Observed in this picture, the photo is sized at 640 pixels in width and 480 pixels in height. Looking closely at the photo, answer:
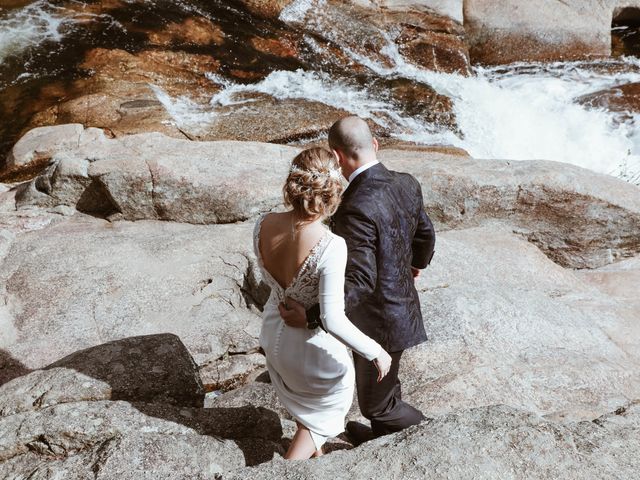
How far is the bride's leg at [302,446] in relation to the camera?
3.13 meters

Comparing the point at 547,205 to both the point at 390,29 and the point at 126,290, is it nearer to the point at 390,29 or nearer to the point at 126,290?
the point at 126,290

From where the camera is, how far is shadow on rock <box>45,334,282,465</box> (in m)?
3.40

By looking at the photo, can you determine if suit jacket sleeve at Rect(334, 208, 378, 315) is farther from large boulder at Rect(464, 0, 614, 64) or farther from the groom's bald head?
large boulder at Rect(464, 0, 614, 64)

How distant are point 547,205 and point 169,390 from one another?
426cm

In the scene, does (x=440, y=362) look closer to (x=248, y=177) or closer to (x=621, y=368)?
(x=621, y=368)

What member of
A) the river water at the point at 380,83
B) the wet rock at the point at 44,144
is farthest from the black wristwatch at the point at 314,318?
the river water at the point at 380,83

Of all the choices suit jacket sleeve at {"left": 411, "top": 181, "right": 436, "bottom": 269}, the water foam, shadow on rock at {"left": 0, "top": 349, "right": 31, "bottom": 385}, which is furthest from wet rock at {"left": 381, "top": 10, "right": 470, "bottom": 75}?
shadow on rock at {"left": 0, "top": 349, "right": 31, "bottom": 385}

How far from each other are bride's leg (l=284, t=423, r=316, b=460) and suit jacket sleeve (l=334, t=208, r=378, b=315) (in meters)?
0.66

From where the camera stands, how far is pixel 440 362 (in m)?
4.41

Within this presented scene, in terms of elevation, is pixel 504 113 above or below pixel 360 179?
below

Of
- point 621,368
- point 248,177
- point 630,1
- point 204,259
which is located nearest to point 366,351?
point 621,368

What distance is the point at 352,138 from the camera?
10.8 ft

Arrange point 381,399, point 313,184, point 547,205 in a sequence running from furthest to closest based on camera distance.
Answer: point 547,205
point 381,399
point 313,184

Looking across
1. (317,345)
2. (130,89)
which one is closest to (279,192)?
(317,345)
